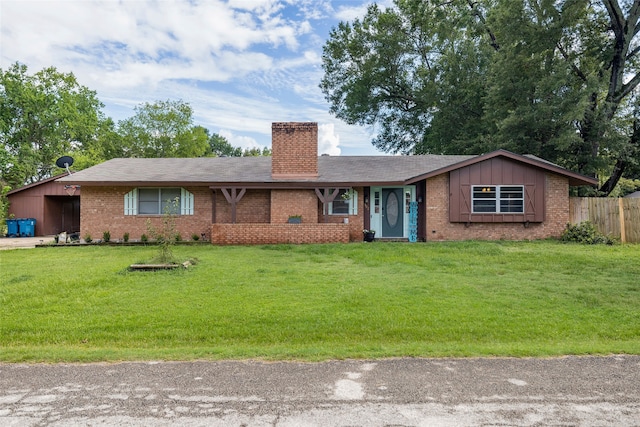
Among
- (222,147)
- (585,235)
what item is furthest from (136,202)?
(222,147)

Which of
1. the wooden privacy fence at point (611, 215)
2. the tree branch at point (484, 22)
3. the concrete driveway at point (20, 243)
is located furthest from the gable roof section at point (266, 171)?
the tree branch at point (484, 22)

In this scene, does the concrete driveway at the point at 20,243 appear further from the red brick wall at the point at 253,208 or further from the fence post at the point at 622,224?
the fence post at the point at 622,224

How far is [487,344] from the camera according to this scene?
433 centimetres

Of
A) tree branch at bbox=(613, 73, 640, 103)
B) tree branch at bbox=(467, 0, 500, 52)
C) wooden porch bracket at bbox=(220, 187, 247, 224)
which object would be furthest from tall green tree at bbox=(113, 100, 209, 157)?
tree branch at bbox=(613, 73, 640, 103)

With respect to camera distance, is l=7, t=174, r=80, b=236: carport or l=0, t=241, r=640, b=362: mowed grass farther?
l=7, t=174, r=80, b=236: carport

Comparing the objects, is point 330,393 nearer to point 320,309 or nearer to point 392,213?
point 320,309

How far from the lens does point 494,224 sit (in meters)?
13.5

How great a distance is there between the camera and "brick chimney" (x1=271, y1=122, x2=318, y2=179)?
1476 centimetres

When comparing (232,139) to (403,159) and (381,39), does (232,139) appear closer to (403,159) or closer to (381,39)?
(381,39)

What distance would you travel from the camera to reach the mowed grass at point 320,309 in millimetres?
4238

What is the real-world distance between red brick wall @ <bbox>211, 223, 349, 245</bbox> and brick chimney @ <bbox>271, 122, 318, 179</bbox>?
2.32 meters

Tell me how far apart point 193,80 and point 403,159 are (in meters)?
15.9

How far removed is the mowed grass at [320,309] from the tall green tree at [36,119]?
26.5m

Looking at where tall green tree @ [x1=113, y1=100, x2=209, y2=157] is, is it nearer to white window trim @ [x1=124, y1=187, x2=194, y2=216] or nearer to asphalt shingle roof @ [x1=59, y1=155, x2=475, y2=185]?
asphalt shingle roof @ [x1=59, y1=155, x2=475, y2=185]
